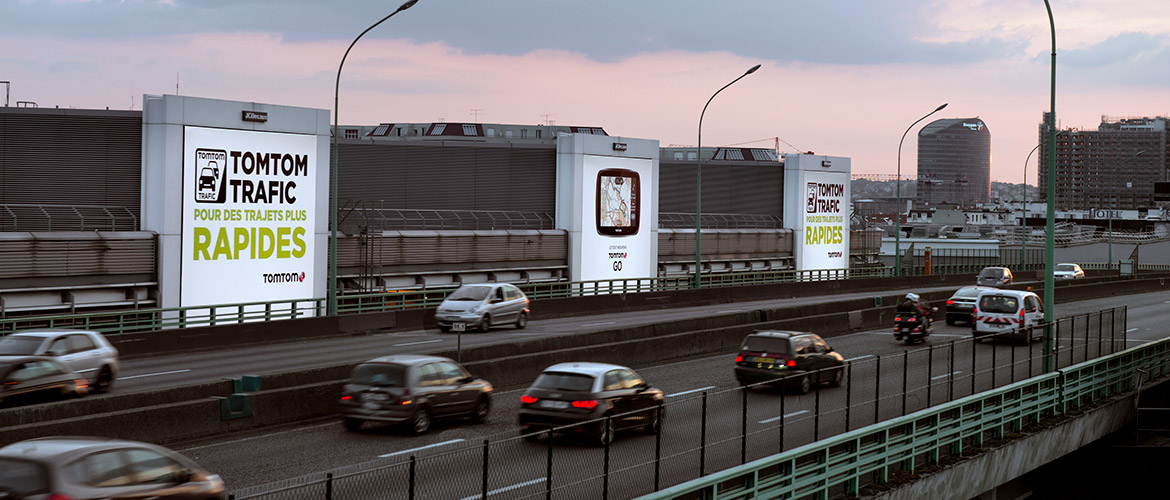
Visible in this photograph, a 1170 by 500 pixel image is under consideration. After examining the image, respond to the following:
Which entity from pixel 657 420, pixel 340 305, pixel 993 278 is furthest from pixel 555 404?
pixel 993 278

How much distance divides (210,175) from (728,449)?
31.9 meters

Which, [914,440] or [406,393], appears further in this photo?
[406,393]

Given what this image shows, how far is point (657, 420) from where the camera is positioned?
14.2 m

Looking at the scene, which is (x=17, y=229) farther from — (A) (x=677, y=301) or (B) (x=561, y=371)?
(B) (x=561, y=371)

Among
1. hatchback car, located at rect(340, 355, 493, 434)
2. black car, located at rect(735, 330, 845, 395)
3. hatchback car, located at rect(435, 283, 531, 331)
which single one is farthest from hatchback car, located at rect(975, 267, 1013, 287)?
hatchback car, located at rect(340, 355, 493, 434)

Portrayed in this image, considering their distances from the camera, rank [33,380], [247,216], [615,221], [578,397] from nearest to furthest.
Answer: [578,397] < [33,380] < [247,216] < [615,221]

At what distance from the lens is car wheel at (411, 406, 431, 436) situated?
19109mm

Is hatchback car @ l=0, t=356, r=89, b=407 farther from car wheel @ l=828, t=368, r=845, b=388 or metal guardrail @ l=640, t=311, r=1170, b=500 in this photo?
car wheel @ l=828, t=368, r=845, b=388

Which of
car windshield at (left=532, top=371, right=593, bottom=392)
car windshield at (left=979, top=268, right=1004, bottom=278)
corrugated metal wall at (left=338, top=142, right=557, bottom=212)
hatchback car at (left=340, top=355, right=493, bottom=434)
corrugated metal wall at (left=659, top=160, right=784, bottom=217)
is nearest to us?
car windshield at (left=532, top=371, right=593, bottom=392)

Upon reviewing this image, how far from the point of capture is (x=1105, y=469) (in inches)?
1081

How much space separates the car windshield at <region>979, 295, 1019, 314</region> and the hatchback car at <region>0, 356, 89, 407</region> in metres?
26.4

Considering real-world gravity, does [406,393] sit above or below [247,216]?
below

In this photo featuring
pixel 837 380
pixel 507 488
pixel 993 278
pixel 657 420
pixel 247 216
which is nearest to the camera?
pixel 507 488

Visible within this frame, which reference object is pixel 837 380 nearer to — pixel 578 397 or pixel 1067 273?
pixel 578 397
